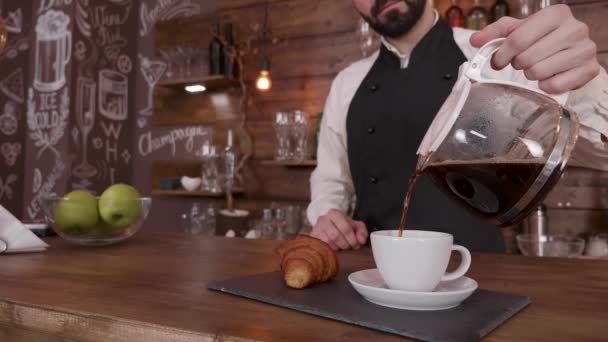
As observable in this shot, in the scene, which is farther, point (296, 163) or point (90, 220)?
point (296, 163)

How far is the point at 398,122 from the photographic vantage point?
1786mm

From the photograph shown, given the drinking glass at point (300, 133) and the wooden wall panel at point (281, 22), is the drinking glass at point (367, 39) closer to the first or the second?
the wooden wall panel at point (281, 22)

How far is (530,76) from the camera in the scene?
77 centimetres

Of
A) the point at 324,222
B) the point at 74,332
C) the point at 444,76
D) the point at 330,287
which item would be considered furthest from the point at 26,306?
the point at 444,76

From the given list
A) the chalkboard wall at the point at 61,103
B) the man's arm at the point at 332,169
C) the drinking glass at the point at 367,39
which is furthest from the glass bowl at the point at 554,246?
the chalkboard wall at the point at 61,103

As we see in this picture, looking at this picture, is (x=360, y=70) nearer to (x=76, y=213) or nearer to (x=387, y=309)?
(x=76, y=213)

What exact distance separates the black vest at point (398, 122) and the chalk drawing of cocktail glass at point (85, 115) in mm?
2235

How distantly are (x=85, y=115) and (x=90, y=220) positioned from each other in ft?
8.20

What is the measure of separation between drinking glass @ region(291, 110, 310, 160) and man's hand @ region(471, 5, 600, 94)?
2003 millimetres

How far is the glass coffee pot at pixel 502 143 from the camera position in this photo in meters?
0.65

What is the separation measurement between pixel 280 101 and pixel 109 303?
255 cm

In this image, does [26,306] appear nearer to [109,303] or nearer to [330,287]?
[109,303]

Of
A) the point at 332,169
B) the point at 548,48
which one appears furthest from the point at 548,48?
the point at 332,169

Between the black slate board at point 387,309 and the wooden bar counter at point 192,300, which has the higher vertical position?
the black slate board at point 387,309
